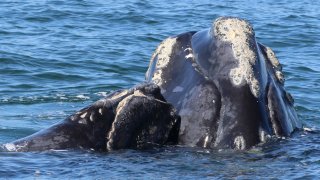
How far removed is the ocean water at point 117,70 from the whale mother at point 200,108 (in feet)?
0.32

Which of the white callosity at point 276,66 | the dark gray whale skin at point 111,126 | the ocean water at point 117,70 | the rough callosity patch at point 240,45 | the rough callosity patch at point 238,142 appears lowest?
the ocean water at point 117,70

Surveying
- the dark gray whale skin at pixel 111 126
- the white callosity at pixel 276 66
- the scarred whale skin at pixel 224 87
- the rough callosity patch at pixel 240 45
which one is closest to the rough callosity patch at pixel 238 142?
the scarred whale skin at pixel 224 87

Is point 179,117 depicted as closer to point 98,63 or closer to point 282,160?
point 282,160

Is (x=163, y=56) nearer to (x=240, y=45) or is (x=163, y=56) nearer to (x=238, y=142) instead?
(x=240, y=45)

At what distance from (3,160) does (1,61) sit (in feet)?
31.5

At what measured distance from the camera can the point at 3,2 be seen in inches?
994

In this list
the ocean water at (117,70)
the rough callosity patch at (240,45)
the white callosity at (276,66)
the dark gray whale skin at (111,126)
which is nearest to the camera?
the ocean water at (117,70)

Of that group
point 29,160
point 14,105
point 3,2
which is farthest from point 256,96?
point 3,2

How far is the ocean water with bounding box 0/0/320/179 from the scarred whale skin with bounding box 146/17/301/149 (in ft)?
0.41

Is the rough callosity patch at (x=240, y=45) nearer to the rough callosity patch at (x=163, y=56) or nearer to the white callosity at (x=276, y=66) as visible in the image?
the white callosity at (x=276, y=66)

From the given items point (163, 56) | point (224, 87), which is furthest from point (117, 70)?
point (224, 87)

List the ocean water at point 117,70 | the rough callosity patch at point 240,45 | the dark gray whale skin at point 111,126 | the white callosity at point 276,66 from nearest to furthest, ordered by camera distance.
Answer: the ocean water at point 117,70, the dark gray whale skin at point 111,126, the rough callosity patch at point 240,45, the white callosity at point 276,66

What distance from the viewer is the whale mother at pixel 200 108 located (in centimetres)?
646

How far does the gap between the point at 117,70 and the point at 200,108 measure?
28.6 feet
